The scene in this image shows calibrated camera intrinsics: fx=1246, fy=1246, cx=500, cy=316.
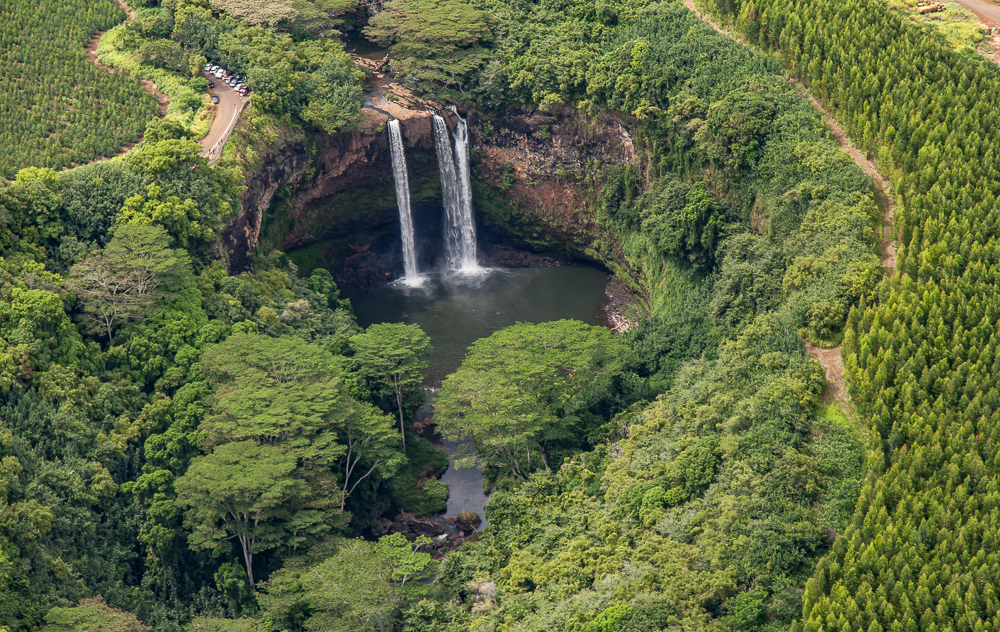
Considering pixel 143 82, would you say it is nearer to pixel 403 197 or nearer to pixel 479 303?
pixel 403 197

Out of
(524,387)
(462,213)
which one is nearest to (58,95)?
(462,213)

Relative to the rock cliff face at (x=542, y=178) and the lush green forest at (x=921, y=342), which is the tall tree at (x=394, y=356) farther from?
the lush green forest at (x=921, y=342)

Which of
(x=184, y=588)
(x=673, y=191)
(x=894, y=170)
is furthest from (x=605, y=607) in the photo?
(x=673, y=191)

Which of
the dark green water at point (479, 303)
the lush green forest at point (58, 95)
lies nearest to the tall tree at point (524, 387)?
the dark green water at point (479, 303)

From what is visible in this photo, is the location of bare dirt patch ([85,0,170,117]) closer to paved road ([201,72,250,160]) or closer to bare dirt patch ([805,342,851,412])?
paved road ([201,72,250,160])

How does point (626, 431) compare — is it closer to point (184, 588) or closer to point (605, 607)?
point (605, 607)

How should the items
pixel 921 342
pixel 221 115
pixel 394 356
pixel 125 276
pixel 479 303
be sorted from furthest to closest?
pixel 479 303 < pixel 221 115 < pixel 394 356 < pixel 125 276 < pixel 921 342
